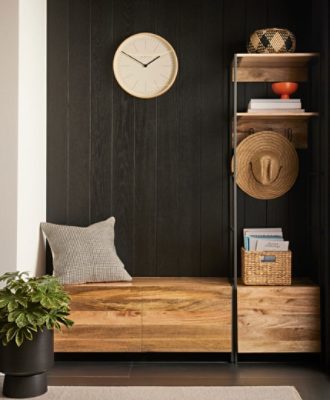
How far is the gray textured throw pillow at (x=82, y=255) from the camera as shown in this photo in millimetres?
4289

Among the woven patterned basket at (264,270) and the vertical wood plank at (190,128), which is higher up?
the vertical wood plank at (190,128)

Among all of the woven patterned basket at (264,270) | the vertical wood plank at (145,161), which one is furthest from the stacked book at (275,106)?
the woven patterned basket at (264,270)

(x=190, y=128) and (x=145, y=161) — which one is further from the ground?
(x=190, y=128)

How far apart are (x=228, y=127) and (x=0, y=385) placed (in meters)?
2.17

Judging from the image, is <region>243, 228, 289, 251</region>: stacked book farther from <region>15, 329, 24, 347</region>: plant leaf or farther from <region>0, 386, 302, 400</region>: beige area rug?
<region>15, 329, 24, 347</region>: plant leaf

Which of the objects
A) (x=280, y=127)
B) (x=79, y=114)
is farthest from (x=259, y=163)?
(x=79, y=114)

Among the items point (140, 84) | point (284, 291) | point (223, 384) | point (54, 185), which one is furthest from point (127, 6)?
point (223, 384)

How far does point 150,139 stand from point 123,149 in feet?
0.63

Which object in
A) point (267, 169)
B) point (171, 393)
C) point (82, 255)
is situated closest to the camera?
point (171, 393)

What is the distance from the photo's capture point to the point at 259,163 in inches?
180

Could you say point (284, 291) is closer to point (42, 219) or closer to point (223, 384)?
point (223, 384)

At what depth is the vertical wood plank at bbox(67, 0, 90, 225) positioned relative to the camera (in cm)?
462

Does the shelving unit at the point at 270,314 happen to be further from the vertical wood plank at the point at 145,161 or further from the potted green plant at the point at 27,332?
the potted green plant at the point at 27,332

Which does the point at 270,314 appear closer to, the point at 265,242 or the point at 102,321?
the point at 265,242
